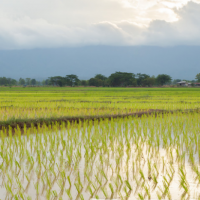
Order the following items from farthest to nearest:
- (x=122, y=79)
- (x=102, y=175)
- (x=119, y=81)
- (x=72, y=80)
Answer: (x=72, y=80) → (x=119, y=81) → (x=122, y=79) → (x=102, y=175)

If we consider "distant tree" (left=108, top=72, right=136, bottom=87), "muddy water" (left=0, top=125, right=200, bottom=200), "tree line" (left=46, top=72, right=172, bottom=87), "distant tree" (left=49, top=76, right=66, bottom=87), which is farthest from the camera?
"distant tree" (left=49, top=76, right=66, bottom=87)

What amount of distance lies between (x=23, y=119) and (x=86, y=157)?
360 centimetres

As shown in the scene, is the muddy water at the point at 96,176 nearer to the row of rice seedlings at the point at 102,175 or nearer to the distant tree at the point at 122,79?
the row of rice seedlings at the point at 102,175

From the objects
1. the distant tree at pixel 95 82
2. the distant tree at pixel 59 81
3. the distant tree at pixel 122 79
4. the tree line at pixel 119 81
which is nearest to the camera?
the distant tree at pixel 122 79

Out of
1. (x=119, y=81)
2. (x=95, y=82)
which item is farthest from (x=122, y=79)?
(x=95, y=82)

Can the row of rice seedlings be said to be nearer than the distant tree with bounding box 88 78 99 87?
Yes

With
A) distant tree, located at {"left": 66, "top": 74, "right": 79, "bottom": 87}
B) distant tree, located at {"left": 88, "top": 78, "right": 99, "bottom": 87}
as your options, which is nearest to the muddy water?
distant tree, located at {"left": 88, "top": 78, "right": 99, "bottom": 87}

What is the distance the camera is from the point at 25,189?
2744 millimetres

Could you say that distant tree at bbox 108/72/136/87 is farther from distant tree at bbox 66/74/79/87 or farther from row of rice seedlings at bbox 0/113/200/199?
row of rice seedlings at bbox 0/113/200/199

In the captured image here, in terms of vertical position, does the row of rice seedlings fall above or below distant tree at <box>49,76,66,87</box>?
below

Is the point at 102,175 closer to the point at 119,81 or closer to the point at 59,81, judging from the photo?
the point at 119,81

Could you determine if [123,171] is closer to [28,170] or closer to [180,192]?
[180,192]

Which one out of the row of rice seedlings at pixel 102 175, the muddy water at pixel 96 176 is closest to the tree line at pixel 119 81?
the row of rice seedlings at pixel 102 175

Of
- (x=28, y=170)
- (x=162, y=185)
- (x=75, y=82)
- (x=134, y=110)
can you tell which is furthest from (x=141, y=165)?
(x=75, y=82)
